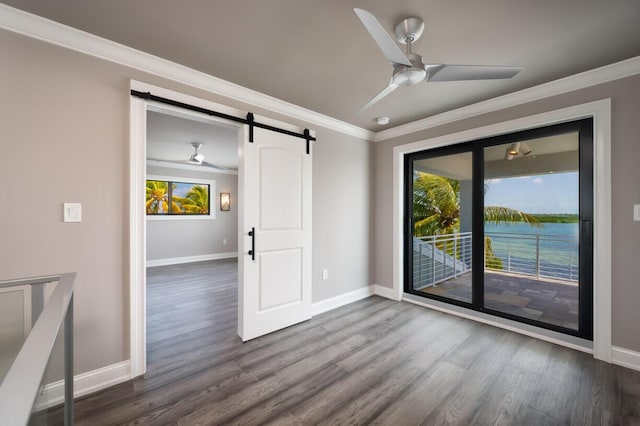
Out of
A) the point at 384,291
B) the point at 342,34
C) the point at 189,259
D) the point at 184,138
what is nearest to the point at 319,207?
the point at 384,291

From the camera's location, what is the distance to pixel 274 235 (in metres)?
2.88

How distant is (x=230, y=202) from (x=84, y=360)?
598 cm

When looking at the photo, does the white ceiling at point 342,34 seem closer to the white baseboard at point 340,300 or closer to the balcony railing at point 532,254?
the balcony railing at point 532,254

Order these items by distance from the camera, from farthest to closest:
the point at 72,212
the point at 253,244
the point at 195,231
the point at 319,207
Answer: the point at 195,231, the point at 319,207, the point at 253,244, the point at 72,212

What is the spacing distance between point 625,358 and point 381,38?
3181 millimetres

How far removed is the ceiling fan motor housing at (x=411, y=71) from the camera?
1.68m

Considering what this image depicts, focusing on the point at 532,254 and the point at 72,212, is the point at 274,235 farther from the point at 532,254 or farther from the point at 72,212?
the point at 532,254

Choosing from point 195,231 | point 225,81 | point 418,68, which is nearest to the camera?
point 418,68

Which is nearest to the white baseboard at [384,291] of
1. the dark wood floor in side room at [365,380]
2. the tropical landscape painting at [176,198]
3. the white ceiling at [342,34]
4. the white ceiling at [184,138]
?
the dark wood floor in side room at [365,380]

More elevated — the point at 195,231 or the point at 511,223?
the point at 511,223

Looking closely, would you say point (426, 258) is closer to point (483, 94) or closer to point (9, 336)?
point (483, 94)

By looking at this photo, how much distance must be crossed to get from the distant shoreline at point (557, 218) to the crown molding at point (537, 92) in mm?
1218

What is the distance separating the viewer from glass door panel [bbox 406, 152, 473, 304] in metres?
3.63

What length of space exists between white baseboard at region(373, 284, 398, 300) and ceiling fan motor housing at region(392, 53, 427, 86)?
117 inches
